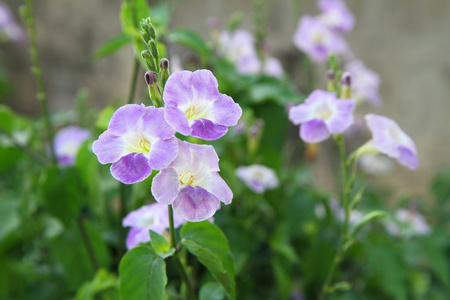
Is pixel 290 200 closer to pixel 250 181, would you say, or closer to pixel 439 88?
pixel 250 181

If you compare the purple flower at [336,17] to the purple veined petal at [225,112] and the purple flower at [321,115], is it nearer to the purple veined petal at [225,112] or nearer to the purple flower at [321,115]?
the purple flower at [321,115]

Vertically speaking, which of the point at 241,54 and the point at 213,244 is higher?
the point at 241,54

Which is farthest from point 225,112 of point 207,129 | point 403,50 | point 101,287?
point 403,50

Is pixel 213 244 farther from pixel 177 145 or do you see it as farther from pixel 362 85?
pixel 362 85

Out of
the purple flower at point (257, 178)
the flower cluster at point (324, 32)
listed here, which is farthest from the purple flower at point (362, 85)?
the purple flower at point (257, 178)

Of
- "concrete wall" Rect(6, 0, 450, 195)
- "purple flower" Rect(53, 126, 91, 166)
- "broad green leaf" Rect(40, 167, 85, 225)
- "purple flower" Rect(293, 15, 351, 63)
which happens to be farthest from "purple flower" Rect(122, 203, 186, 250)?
"concrete wall" Rect(6, 0, 450, 195)

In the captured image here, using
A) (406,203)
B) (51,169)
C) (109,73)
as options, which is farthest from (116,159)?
(109,73)
